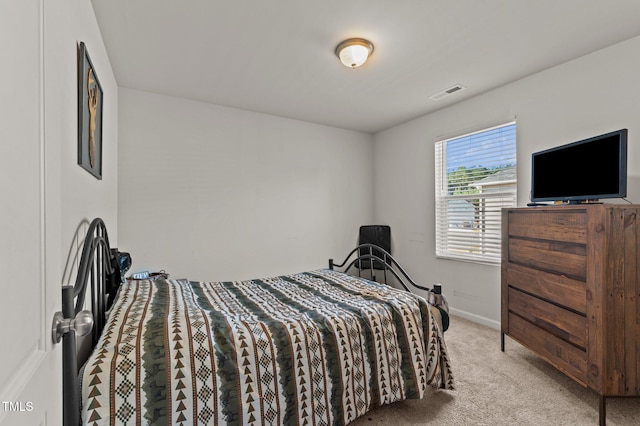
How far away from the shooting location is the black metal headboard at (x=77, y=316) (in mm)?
664

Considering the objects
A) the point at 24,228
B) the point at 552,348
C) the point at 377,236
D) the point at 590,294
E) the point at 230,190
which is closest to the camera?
the point at 24,228

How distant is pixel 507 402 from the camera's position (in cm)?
194

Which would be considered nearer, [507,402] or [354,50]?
[507,402]

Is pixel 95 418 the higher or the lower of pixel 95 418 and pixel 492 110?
the lower

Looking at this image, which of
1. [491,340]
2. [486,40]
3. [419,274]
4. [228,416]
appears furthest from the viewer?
[419,274]

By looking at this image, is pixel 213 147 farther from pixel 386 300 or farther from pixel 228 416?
pixel 228 416

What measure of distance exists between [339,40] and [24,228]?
7.34 ft

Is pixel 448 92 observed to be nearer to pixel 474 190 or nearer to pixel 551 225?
pixel 474 190

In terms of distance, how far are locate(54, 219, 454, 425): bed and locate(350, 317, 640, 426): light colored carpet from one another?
0.13m

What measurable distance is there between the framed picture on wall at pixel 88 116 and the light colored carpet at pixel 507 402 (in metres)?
2.13

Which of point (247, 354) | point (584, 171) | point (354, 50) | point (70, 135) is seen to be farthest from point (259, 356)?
point (584, 171)

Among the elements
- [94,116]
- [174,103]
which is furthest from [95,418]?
[174,103]

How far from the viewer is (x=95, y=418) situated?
1.05m

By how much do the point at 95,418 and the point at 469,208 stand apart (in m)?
3.58
